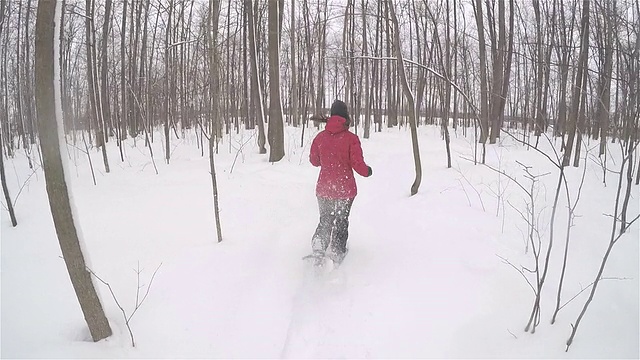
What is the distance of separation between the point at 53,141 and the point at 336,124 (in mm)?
2439

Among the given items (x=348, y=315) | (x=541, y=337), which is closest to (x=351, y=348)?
(x=348, y=315)

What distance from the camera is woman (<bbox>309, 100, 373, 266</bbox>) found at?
396 centimetres

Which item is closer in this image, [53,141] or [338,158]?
[53,141]

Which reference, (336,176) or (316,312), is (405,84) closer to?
(336,176)

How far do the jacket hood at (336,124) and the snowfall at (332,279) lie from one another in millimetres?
1504

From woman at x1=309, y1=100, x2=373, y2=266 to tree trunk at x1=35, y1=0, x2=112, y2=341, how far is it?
2198mm

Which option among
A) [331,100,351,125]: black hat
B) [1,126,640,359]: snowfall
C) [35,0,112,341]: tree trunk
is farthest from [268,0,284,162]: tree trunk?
[35,0,112,341]: tree trunk

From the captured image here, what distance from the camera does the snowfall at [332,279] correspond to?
2979 mm

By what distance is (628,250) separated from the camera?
12.6 feet

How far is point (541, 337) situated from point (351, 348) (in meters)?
1.45

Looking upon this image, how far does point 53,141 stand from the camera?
105 inches

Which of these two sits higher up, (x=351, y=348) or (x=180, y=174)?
(x=180, y=174)

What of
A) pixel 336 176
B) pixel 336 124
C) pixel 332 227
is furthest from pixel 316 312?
pixel 336 124

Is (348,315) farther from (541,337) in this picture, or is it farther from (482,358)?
(541,337)
